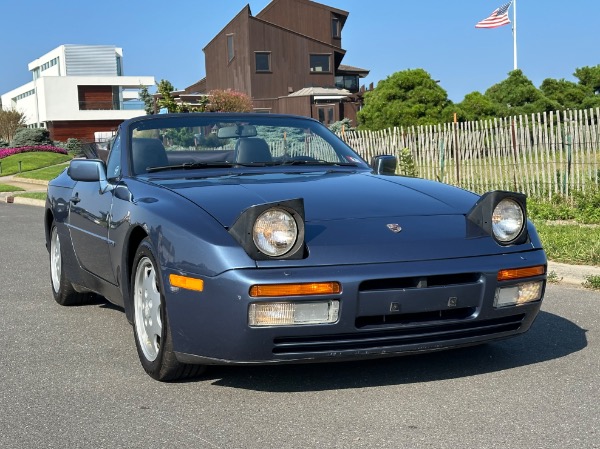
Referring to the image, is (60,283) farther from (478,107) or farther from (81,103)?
(81,103)

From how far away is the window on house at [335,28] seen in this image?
206 ft

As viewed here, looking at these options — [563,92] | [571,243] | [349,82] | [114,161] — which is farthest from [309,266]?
[349,82]

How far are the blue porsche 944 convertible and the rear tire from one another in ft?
4.89

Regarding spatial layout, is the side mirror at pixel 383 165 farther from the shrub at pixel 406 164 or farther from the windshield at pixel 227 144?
the shrub at pixel 406 164

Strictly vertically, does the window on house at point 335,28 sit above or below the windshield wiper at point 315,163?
above

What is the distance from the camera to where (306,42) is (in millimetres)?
58531

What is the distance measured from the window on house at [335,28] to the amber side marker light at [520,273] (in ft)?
195

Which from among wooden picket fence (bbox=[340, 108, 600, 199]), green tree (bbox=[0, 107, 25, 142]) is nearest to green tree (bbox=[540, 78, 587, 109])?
wooden picket fence (bbox=[340, 108, 600, 199])

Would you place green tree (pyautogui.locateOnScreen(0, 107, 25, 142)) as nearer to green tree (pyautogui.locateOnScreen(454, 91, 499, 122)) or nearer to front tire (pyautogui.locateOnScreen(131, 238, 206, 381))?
green tree (pyautogui.locateOnScreen(454, 91, 499, 122))

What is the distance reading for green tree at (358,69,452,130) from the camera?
40.2m

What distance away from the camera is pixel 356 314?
4.18m

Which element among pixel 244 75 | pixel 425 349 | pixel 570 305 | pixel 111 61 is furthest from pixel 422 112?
pixel 111 61

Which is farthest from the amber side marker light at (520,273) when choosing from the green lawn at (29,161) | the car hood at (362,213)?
the green lawn at (29,161)

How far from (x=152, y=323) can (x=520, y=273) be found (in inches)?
73.0
